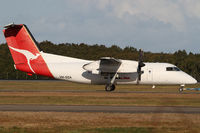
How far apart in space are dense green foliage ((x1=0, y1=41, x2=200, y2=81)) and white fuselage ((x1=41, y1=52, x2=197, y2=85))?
107 ft

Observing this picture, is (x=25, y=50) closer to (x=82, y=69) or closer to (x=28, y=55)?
(x=28, y=55)

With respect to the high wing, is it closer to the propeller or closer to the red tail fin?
the propeller

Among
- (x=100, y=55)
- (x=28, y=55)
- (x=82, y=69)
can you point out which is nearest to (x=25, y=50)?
(x=28, y=55)

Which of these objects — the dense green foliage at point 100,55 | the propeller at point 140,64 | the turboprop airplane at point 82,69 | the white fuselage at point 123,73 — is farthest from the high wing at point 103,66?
the dense green foliage at point 100,55

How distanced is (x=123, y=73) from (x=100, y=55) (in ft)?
190

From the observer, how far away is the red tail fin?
123ft

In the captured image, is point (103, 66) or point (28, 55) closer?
point (103, 66)

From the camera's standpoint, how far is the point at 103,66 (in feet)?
120

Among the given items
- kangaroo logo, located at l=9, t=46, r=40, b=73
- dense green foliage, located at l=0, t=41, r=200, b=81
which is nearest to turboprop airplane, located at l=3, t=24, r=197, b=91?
kangaroo logo, located at l=9, t=46, r=40, b=73

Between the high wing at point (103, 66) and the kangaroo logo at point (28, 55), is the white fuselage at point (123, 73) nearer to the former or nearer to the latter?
the high wing at point (103, 66)

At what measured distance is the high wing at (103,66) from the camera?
119 feet

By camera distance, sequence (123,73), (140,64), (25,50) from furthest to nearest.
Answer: (25,50)
(123,73)
(140,64)

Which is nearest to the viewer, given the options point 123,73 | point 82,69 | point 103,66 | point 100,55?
point 103,66

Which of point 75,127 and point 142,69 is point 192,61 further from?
point 75,127
